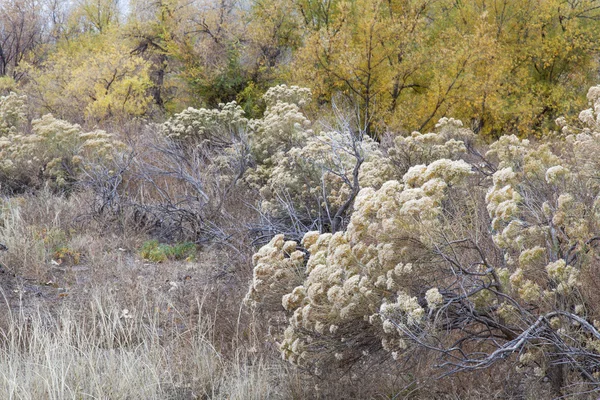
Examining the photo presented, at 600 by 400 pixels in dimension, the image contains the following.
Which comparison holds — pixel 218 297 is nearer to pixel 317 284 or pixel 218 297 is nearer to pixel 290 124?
pixel 317 284

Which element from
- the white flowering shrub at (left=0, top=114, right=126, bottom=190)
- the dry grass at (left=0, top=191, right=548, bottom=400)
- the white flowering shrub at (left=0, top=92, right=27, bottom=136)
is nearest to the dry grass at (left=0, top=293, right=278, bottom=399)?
the dry grass at (left=0, top=191, right=548, bottom=400)

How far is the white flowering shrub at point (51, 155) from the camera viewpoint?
10.6 meters

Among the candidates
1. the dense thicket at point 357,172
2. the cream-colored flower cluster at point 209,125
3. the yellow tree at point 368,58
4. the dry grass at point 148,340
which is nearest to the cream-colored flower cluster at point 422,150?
the dense thicket at point 357,172

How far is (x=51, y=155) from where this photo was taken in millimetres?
11016

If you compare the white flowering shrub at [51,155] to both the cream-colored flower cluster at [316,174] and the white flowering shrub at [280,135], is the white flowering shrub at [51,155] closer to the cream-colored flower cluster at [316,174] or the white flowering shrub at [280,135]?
the white flowering shrub at [280,135]

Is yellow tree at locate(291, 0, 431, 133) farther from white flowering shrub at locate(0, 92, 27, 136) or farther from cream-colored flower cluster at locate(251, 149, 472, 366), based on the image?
cream-colored flower cluster at locate(251, 149, 472, 366)

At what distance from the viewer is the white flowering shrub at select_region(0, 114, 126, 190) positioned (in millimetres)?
10555

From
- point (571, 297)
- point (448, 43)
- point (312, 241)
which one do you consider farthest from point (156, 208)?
point (448, 43)

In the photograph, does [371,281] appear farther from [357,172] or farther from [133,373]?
[357,172]

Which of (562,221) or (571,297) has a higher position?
(562,221)

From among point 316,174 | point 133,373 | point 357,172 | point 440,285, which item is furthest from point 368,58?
point 133,373

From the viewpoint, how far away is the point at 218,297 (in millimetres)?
5375

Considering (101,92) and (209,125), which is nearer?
(209,125)

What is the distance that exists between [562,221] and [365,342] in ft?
3.98
